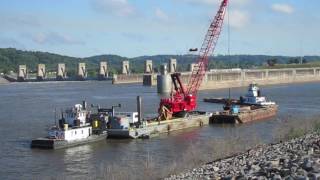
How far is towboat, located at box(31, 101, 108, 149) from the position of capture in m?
47.1

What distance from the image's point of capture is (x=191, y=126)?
207 feet

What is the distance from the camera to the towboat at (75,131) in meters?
47.1

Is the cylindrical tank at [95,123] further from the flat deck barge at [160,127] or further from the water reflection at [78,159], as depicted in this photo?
the water reflection at [78,159]

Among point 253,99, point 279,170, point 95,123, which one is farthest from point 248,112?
point 279,170

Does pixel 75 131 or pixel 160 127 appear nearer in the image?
pixel 75 131

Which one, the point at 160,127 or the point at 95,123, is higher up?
the point at 95,123

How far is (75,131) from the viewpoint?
162ft

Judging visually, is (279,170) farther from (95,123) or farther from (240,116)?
(240,116)

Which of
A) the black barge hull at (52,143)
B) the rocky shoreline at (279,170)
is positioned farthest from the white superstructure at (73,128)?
the rocky shoreline at (279,170)

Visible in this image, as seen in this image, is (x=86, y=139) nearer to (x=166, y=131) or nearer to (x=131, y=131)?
(x=131, y=131)

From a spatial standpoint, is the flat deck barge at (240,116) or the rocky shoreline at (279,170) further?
the flat deck barge at (240,116)

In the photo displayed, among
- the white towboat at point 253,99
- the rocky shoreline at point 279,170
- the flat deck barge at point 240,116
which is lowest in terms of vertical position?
the flat deck barge at point 240,116

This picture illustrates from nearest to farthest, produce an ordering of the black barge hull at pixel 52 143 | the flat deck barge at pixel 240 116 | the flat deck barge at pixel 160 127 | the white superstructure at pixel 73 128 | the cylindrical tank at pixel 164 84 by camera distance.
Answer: the black barge hull at pixel 52 143, the white superstructure at pixel 73 128, the flat deck barge at pixel 160 127, the flat deck barge at pixel 240 116, the cylindrical tank at pixel 164 84

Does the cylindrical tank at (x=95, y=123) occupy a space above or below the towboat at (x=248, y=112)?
above
